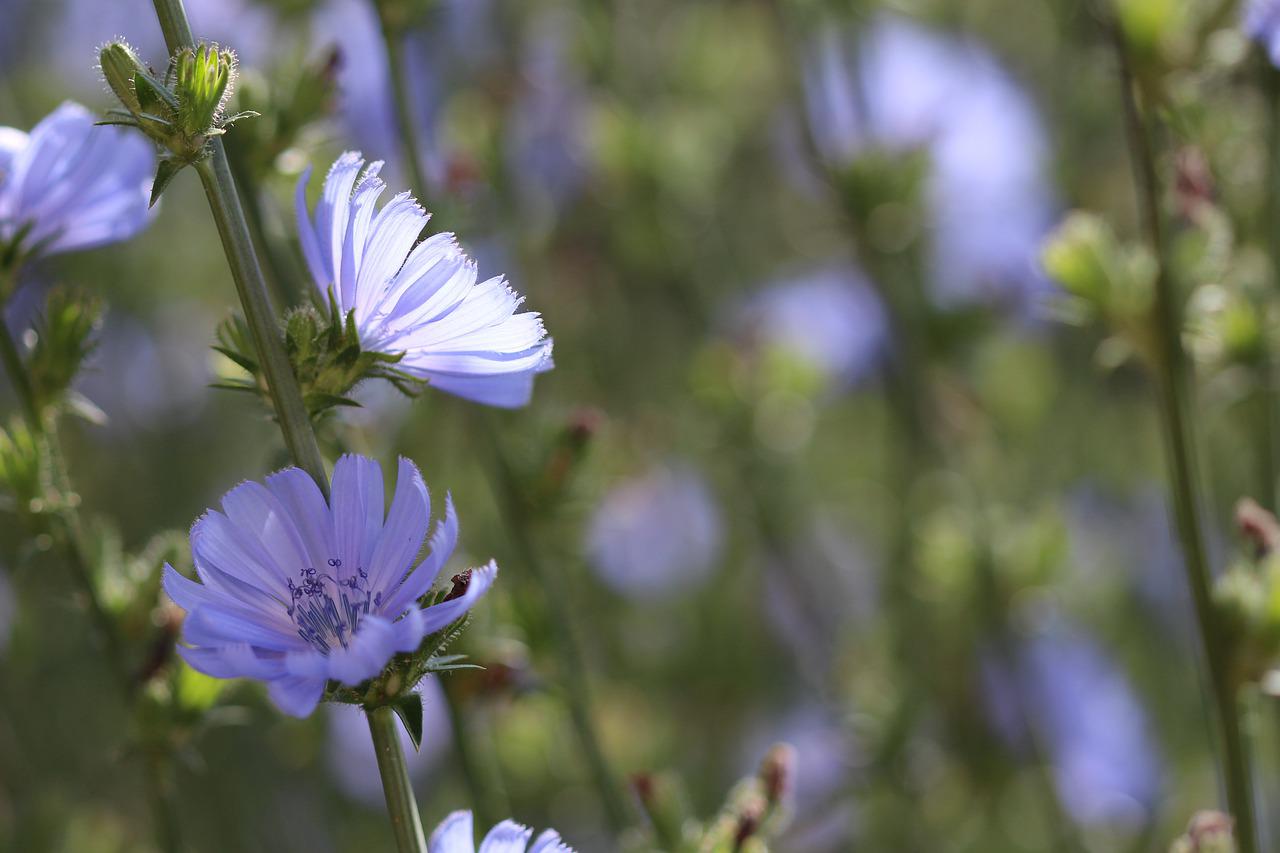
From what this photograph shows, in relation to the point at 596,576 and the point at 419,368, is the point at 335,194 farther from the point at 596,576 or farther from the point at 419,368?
the point at 596,576

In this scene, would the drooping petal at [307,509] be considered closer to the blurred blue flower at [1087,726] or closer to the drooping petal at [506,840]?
the drooping petal at [506,840]

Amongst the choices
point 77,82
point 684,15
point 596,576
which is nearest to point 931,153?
point 596,576

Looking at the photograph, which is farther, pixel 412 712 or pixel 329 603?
pixel 329 603

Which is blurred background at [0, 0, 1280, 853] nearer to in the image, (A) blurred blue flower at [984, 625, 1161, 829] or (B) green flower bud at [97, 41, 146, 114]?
(A) blurred blue flower at [984, 625, 1161, 829]

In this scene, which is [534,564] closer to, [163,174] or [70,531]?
[70,531]

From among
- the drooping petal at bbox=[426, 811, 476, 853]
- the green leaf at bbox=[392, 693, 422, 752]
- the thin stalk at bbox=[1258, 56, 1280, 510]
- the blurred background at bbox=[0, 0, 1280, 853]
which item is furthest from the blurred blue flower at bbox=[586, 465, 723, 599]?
the green leaf at bbox=[392, 693, 422, 752]

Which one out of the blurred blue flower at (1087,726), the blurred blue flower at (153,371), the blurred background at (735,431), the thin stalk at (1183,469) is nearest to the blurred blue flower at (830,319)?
the blurred background at (735,431)

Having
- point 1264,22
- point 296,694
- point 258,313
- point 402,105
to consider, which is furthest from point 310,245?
point 1264,22
